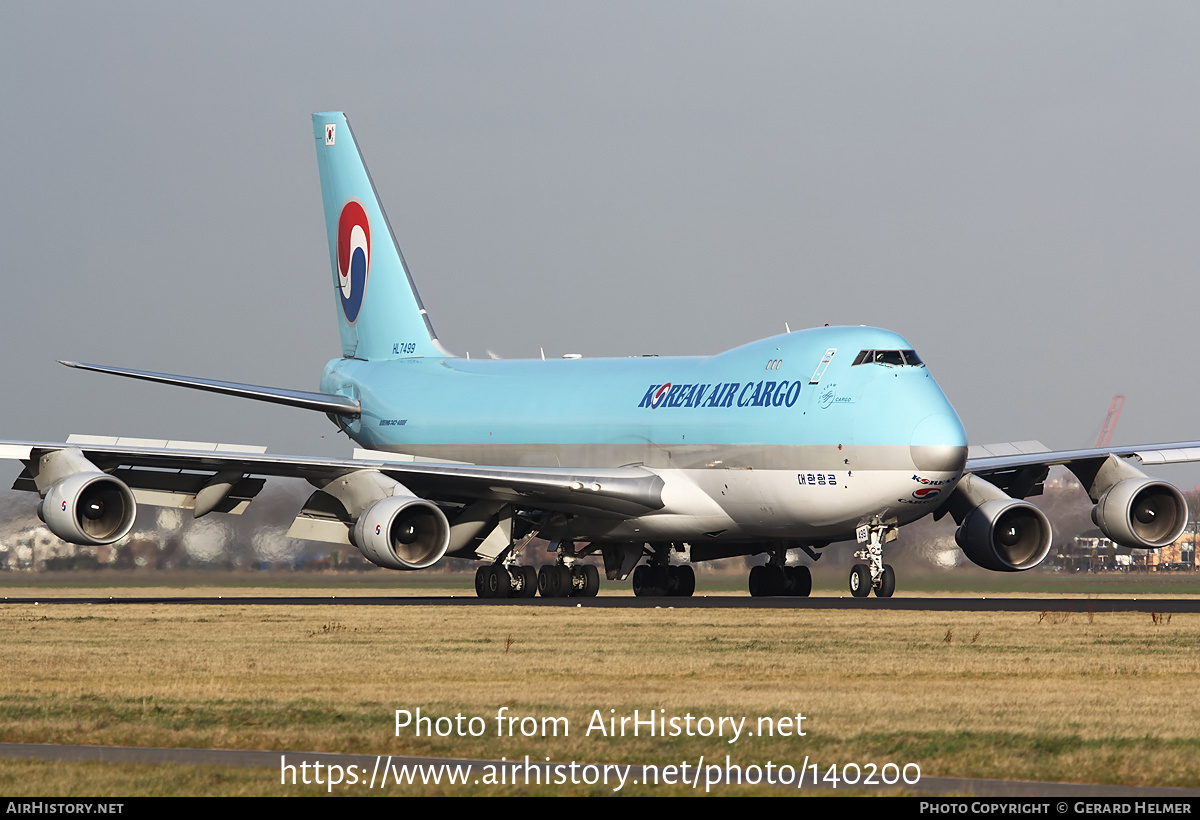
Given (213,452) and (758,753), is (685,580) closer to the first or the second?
(213,452)

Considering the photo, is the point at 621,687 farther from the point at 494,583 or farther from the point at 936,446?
the point at 494,583

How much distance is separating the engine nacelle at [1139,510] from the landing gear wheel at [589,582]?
9.67 m

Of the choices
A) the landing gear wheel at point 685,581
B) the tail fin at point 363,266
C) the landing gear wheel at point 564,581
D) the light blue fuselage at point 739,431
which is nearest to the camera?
the light blue fuselage at point 739,431

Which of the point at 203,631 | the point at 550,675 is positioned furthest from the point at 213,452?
the point at 550,675

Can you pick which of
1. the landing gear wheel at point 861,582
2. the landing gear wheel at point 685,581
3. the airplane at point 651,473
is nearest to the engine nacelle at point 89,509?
the airplane at point 651,473

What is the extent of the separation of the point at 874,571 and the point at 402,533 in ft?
27.3

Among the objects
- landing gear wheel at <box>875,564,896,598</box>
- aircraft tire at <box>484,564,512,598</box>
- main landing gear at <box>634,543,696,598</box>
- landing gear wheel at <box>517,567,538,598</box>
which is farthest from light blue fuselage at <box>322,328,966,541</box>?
main landing gear at <box>634,543,696,598</box>

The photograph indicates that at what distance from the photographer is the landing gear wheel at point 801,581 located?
120 feet

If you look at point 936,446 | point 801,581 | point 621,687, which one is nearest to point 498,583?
point 801,581

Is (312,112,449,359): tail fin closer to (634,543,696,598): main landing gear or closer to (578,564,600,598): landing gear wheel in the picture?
(634,543,696,598): main landing gear

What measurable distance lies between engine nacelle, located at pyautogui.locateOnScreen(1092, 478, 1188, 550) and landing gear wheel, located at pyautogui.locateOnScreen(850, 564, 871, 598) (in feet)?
17.7

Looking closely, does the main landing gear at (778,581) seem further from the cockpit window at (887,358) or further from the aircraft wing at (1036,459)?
the cockpit window at (887,358)
